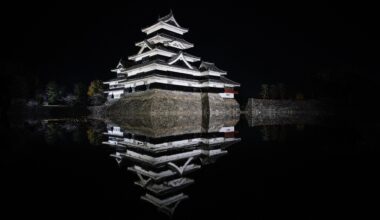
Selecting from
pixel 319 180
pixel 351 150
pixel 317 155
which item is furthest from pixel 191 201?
pixel 351 150

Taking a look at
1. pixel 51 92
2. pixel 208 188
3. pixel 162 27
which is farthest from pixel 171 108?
pixel 51 92

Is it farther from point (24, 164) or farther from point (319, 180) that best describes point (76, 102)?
point (319, 180)

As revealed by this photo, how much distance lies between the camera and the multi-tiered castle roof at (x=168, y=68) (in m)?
29.3

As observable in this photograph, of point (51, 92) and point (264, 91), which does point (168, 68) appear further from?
point (51, 92)

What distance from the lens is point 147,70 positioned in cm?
3053

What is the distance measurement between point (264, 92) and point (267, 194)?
44841 mm

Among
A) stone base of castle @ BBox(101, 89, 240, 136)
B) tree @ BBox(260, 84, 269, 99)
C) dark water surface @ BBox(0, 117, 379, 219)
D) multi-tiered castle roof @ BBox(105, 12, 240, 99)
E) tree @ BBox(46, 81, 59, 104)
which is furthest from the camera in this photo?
tree @ BBox(260, 84, 269, 99)

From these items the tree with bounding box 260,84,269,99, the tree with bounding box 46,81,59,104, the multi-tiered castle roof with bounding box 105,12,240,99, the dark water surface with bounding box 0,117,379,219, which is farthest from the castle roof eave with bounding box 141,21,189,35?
the dark water surface with bounding box 0,117,379,219

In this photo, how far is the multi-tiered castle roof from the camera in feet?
96.0

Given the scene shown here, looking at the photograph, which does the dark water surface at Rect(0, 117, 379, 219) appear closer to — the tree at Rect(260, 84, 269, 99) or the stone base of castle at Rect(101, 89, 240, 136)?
the stone base of castle at Rect(101, 89, 240, 136)

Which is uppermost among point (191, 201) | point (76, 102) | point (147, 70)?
point (147, 70)

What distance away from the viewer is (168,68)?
98.0 ft

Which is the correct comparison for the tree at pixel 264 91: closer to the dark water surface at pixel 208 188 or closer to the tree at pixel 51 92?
the dark water surface at pixel 208 188

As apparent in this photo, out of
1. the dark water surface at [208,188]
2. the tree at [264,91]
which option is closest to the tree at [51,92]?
the tree at [264,91]
